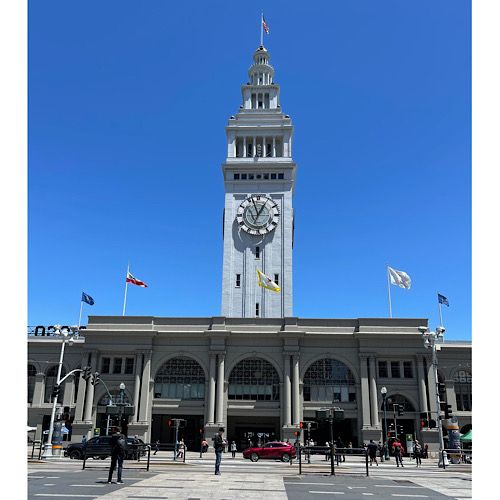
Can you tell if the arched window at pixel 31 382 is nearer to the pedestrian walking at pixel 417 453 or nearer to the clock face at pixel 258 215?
the clock face at pixel 258 215

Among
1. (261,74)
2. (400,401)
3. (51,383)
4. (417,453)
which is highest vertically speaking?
(261,74)

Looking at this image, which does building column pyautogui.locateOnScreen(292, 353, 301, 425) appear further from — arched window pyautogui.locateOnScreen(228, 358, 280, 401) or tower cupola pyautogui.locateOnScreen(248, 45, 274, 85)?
tower cupola pyautogui.locateOnScreen(248, 45, 274, 85)

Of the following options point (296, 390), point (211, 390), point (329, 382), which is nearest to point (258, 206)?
point (329, 382)

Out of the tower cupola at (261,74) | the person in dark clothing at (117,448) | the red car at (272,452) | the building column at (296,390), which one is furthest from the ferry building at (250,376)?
the tower cupola at (261,74)

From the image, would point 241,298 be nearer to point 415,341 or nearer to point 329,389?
point 329,389

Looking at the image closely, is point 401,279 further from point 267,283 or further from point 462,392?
point 267,283

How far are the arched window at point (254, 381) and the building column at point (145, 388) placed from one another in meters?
9.53

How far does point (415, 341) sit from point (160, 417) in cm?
3165

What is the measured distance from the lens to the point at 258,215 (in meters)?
69.2

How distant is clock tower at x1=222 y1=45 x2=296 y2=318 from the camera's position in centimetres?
6525

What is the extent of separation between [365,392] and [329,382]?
4.19 metres
